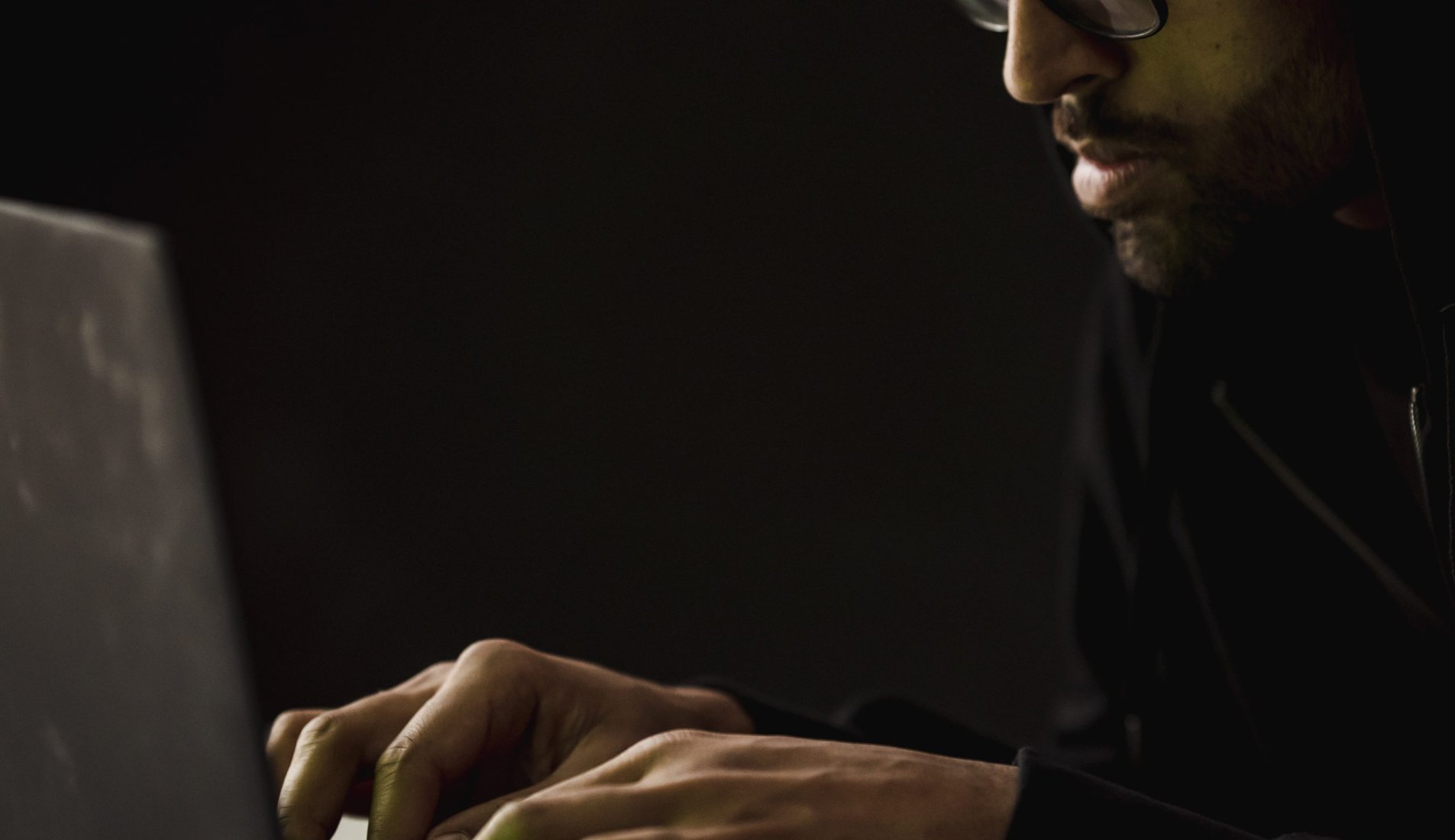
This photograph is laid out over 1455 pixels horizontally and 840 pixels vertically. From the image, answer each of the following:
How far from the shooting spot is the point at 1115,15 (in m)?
0.88

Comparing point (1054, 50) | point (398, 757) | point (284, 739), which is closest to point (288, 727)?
point (284, 739)

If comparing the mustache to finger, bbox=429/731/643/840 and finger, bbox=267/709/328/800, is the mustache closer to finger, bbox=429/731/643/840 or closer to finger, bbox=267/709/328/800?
finger, bbox=429/731/643/840

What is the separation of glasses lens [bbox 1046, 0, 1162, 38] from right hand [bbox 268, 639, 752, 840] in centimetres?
57

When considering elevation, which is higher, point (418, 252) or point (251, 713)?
point (251, 713)

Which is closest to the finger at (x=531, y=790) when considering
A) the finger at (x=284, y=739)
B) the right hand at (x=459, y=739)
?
the right hand at (x=459, y=739)

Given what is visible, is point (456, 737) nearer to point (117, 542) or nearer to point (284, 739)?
point (284, 739)

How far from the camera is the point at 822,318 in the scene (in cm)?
197

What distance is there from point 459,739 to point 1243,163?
2.41 ft

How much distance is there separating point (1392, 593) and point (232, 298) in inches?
65.3

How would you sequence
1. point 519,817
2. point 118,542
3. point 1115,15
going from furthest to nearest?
point 1115,15, point 519,817, point 118,542

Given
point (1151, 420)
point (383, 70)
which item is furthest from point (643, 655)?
point (1151, 420)

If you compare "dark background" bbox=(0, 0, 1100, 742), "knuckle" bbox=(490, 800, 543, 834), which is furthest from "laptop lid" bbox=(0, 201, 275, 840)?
"dark background" bbox=(0, 0, 1100, 742)

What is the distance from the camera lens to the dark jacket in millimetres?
990

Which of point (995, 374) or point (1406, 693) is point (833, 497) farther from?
point (1406, 693)
